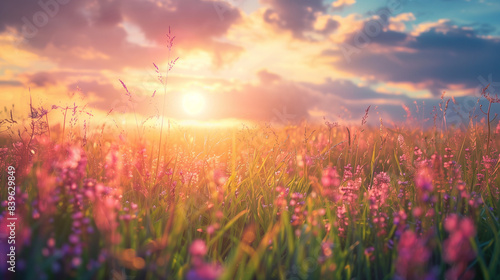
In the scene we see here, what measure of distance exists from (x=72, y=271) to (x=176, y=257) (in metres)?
0.85

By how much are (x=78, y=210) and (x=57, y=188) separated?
181mm

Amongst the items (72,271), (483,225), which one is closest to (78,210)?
(72,271)

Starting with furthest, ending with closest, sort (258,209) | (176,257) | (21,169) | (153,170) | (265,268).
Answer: (153,170) → (21,169) → (258,209) → (176,257) → (265,268)

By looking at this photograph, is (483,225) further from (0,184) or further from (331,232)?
(0,184)

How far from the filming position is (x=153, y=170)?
3779 millimetres

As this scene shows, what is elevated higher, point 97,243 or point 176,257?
point 97,243

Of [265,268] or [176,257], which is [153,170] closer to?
[176,257]

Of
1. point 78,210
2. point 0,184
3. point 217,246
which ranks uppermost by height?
point 78,210

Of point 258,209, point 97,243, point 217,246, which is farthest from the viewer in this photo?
point 258,209

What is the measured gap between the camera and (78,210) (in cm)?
194

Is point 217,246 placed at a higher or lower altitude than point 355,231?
lower

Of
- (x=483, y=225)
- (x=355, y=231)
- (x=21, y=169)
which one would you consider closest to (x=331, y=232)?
(x=355, y=231)

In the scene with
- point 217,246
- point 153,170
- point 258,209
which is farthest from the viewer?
point 153,170

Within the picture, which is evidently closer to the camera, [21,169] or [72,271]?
[72,271]
